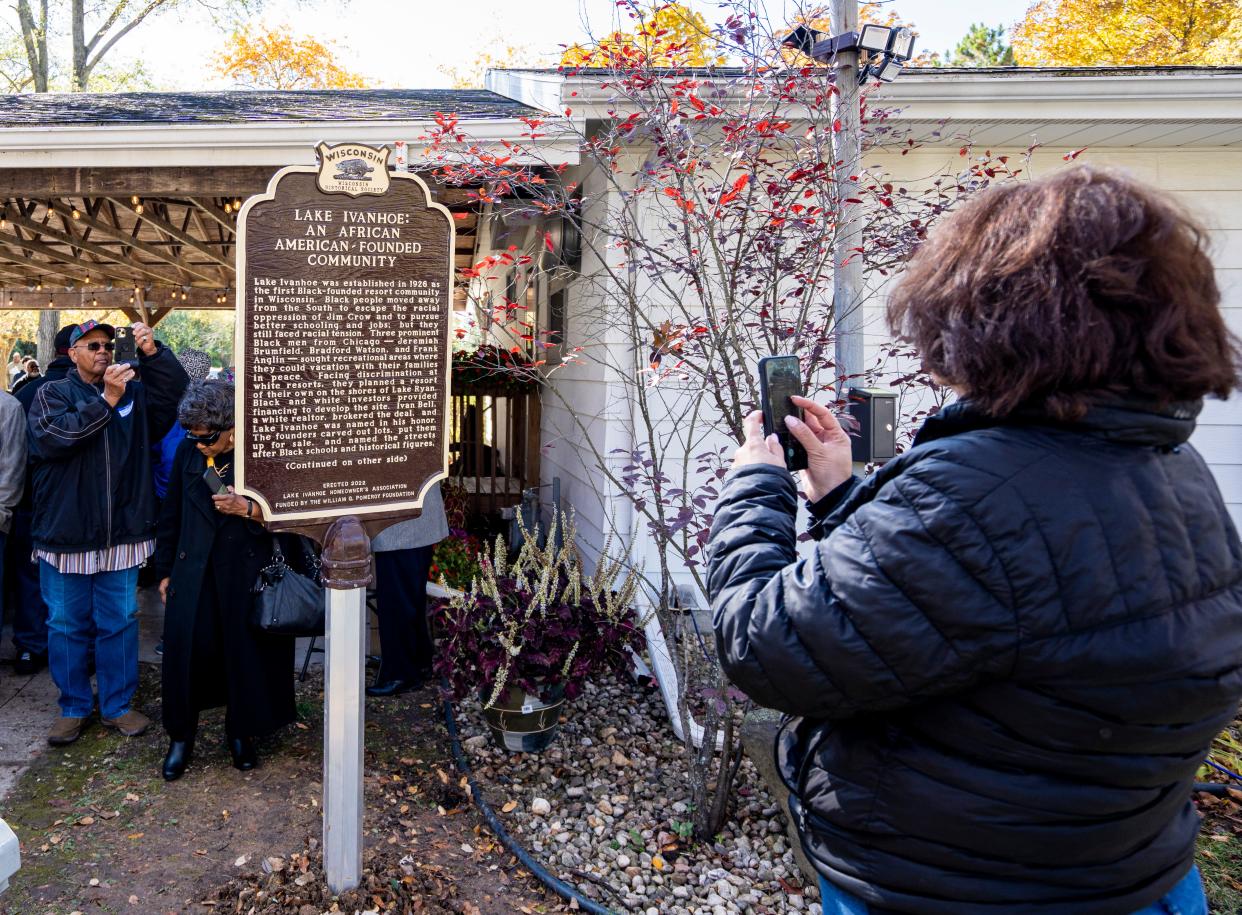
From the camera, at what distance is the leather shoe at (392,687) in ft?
16.3

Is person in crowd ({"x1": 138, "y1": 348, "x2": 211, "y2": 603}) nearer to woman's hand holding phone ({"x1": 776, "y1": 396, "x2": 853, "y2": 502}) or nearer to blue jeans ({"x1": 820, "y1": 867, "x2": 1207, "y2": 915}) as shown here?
woman's hand holding phone ({"x1": 776, "y1": 396, "x2": 853, "y2": 502})

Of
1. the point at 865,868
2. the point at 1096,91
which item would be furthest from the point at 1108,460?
the point at 1096,91

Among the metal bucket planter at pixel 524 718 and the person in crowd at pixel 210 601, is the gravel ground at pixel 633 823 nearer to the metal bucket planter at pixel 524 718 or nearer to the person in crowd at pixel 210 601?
the metal bucket planter at pixel 524 718

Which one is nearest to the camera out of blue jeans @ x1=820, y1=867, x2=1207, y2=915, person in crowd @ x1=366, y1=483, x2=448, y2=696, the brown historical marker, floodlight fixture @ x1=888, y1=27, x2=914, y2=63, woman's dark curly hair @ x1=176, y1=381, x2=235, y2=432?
blue jeans @ x1=820, y1=867, x2=1207, y2=915

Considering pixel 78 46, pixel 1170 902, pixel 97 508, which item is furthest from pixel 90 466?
pixel 78 46

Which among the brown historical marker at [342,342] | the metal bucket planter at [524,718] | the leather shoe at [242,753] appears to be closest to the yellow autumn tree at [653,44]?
the brown historical marker at [342,342]

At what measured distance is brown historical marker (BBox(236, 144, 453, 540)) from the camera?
2.87m

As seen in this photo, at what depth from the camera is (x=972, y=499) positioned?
1259 millimetres

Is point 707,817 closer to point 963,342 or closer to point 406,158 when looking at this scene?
point 963,342

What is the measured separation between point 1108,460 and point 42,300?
19465 millimetres

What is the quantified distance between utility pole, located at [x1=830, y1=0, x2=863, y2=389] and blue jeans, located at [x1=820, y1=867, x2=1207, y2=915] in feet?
6.49

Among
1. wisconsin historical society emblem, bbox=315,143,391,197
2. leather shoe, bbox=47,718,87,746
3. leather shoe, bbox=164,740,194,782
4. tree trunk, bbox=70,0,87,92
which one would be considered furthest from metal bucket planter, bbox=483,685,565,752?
tree trunk, bbox=70,0,87,92

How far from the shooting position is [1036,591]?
1243 mm

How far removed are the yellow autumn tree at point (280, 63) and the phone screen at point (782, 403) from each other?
29896mm
